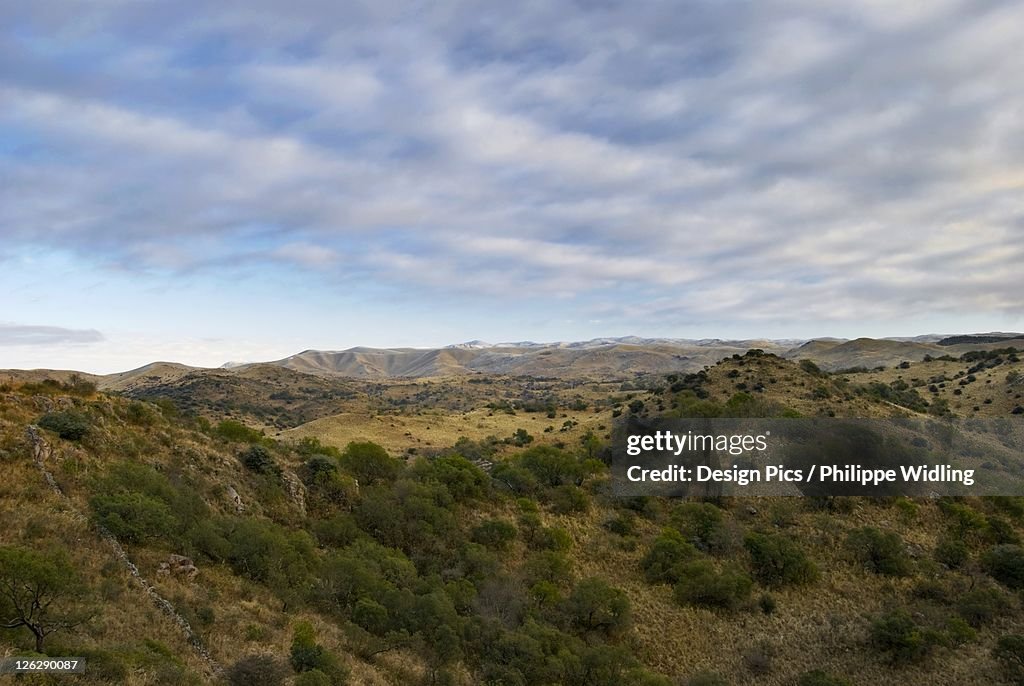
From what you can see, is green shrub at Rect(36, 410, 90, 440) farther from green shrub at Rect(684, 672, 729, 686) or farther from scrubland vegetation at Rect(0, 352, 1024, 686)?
green shrub at Rect(684, 672, 729, 686)

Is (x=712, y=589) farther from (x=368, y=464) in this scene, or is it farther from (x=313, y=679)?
(x=368, y=464)

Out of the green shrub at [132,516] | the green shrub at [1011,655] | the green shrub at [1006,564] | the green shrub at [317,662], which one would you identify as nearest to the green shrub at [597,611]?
the green shrub at [317,662]

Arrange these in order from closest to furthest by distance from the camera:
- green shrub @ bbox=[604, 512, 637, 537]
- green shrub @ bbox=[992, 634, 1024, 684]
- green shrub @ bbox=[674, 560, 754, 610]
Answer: green shrub @ bbox=[992, 634, 1024, 684], green shrub @ bbox=[674, 560, 754, 610], green shrub @ bbox=[604, 512, 637, 537]

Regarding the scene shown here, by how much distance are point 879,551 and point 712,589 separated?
36.0 feet

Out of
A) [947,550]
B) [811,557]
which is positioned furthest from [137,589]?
[947,550]

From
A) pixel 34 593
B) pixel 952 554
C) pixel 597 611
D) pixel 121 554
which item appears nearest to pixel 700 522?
pixel 597 611

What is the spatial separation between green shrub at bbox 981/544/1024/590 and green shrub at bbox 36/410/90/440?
1792 inches

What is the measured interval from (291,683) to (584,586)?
15039 millimetres

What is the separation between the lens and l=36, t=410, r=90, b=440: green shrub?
21752 mm

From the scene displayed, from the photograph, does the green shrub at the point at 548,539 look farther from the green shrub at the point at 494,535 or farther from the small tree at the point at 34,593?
the small tree at the point at 34,593

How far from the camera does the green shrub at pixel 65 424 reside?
2175 centimetres

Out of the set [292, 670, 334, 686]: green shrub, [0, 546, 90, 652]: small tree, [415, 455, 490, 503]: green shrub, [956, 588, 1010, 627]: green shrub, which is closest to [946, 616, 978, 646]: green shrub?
[956, 588, 1010, 627]: green shrub

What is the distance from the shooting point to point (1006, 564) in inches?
1145

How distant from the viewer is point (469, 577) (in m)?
26.4
